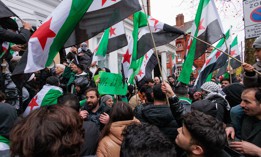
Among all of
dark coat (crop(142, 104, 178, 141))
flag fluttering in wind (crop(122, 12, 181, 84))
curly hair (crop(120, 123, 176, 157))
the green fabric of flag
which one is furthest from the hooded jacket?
the green fabric of flag

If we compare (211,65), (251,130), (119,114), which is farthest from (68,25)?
(211,65)

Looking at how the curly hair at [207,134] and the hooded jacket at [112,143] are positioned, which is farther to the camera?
the hooded jacket at [112,143]

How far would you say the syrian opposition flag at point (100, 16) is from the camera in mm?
3305

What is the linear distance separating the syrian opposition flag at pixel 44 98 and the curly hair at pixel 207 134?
2473 mm

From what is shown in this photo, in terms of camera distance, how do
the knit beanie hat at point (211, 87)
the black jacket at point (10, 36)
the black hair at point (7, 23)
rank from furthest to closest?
the knit beanie hat at point (211, 87) → the black hair at point (7, 23) → the black jacket at point (10, 36)

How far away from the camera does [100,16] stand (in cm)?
340

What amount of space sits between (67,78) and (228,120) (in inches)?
155

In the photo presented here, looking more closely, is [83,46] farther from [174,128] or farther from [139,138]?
[139,138]

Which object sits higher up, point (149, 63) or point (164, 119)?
point (149, 63)

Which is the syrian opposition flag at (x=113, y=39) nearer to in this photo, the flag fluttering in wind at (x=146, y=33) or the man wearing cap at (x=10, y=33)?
the flag fluttering in wind at (x=146, y=33)


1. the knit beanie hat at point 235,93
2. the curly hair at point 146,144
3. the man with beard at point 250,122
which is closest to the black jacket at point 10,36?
the curly hair at point 146,144

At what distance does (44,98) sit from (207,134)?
2.76m

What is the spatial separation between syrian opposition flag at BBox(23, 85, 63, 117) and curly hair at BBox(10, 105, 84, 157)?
2.54 meters

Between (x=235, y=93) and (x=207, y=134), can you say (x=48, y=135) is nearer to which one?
(x=207, y=134)
